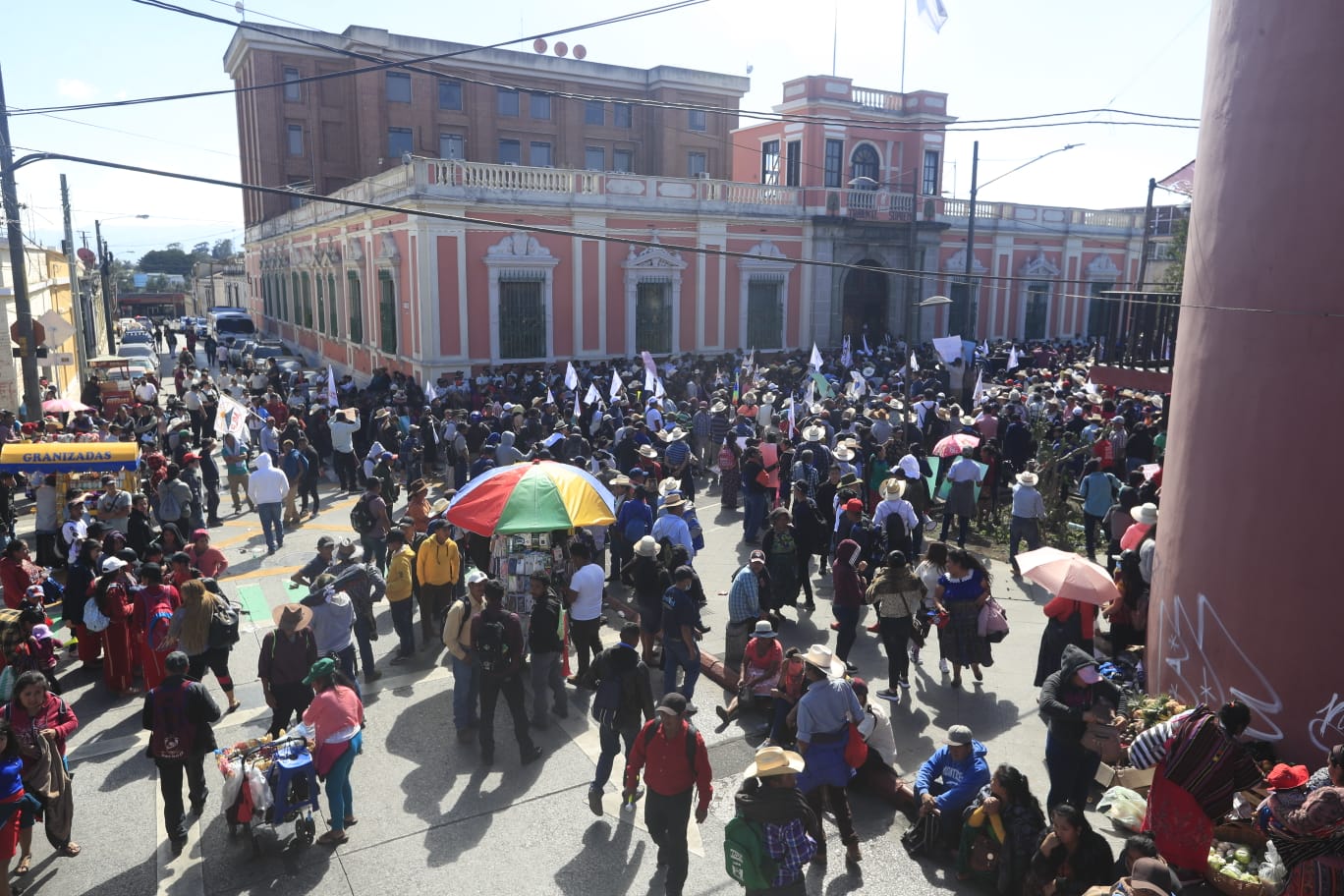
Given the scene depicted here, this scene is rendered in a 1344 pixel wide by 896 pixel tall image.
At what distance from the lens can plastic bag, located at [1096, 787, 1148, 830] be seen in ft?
20.8

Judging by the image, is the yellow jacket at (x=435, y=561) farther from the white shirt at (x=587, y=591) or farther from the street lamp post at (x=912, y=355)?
the street lamp post at (x=912, y=355)

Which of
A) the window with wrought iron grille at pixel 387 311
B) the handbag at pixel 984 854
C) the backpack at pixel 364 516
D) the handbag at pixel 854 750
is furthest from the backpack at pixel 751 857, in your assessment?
the window with wrought iron grille at pixel 387 311

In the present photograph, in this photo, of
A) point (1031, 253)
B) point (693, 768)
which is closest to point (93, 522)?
point (693, 768)

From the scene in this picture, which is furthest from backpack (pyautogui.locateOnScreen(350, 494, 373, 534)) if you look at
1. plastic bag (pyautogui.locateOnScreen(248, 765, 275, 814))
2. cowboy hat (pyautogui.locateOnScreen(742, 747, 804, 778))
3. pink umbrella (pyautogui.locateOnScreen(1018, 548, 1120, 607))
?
pink umbrella (pyautogui.locateOnScreen(1018, 548, 1120, 607))

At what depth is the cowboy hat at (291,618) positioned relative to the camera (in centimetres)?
711

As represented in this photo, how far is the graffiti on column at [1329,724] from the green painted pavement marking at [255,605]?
32.2ft

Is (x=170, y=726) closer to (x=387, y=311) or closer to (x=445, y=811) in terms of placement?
(x=445, y=811)

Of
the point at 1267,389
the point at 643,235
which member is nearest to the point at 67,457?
the point at 1267,389

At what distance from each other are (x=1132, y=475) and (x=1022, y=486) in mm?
1384

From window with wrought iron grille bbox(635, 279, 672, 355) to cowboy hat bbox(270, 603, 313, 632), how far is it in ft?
68.2

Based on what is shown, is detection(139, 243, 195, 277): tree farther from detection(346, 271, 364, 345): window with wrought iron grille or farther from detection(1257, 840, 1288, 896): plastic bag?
detection(1257, 840, 1288, 896): plastic bag

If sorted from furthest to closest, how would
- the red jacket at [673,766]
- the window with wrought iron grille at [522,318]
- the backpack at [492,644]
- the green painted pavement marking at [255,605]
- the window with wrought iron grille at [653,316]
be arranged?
the window with wrought iron grille at [653,316] < the window with wrought iron grille at [522,318] < the green painted pavement marking at [255,605] < the backpack at [492,644] < the red jacket at [673,766]

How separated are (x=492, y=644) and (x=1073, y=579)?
4.65m

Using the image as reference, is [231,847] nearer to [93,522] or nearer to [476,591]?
[476,591]
